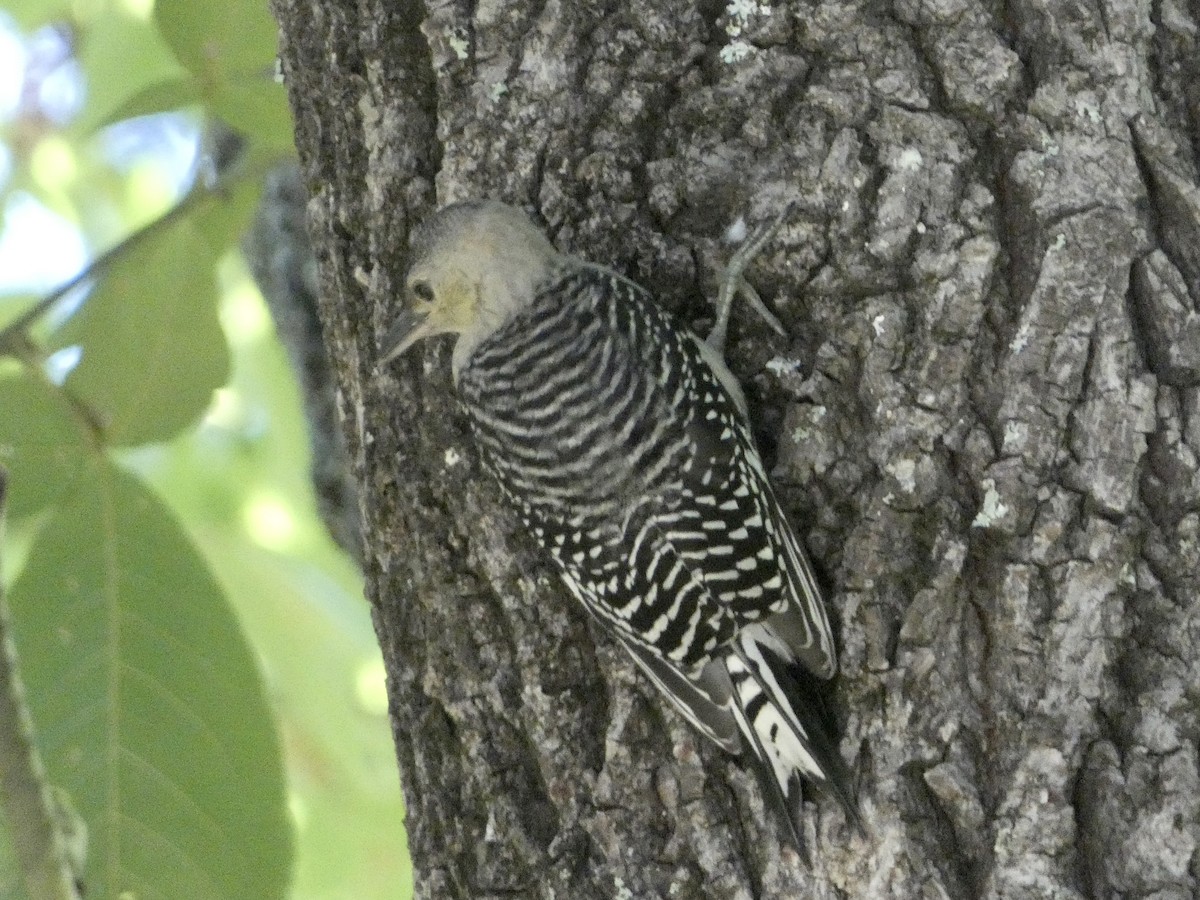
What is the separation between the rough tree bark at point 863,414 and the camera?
7.64 ft

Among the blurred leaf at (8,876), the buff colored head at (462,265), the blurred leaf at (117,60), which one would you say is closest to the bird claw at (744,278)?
the buff colored head at (462,265)

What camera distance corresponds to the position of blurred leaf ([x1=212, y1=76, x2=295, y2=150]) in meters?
3.20

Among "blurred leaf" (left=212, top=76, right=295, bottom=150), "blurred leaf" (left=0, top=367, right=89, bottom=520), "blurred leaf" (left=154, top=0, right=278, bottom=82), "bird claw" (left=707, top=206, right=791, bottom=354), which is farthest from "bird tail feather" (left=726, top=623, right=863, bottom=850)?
"blurred leaf" (left=154, top=0, right=278, bottom=82)

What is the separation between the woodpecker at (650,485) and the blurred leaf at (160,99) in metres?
0.71

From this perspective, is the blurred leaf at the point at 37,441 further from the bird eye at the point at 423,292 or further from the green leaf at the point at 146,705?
the bird eye at the point at 423,292

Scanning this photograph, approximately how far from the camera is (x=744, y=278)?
100 inches

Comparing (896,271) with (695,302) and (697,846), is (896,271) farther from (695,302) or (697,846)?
→ (697,846)

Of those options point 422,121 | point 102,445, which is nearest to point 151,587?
point 102,445

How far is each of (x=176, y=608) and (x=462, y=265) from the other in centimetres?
84

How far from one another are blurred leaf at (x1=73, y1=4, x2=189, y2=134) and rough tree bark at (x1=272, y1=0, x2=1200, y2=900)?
154cm

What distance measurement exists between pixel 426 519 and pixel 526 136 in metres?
0.73

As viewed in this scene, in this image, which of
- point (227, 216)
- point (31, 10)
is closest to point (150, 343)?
point (227, 216)

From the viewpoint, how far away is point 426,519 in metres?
2.71

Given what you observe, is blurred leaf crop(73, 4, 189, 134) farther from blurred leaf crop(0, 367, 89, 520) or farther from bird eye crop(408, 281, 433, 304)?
bird eye crop(408, 281, 433, 304)
